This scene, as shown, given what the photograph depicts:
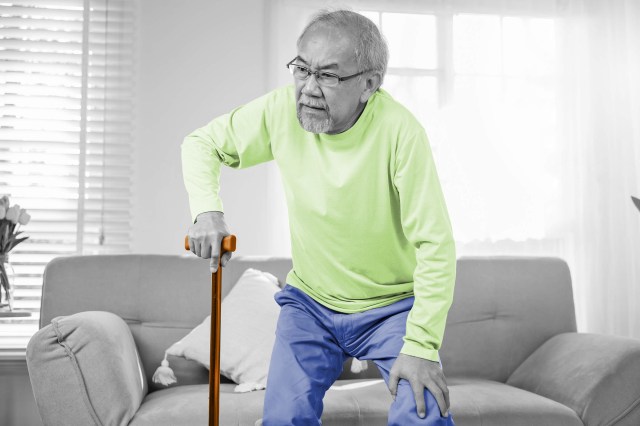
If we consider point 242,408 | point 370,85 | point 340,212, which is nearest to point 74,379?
point 242,408

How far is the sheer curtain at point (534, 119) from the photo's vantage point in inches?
132

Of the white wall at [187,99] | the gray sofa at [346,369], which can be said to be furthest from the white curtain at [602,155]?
the white wall at [187,99]

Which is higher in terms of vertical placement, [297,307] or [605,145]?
[605,145]

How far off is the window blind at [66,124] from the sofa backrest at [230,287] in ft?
2.20

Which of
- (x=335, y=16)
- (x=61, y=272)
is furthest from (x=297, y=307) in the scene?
(x=61, y=272)

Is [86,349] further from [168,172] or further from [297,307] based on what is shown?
[168,172]

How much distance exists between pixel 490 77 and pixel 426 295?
7.55ft

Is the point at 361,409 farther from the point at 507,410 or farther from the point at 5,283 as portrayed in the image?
the point at 5,283

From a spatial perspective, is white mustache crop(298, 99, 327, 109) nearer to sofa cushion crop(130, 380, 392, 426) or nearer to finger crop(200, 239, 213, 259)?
finger crop(200, 239, 213, 259)

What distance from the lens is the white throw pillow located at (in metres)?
2.32

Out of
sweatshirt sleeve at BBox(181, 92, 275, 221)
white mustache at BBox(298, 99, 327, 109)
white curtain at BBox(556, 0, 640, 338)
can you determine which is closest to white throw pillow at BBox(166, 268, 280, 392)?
sweatshirt sleeve at BBox(181, 92, 275, 221)

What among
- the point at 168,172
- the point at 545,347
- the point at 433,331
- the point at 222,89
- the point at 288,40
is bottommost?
the point at 545,347

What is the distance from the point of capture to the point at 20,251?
3111mm

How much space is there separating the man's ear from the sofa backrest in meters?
1.16
